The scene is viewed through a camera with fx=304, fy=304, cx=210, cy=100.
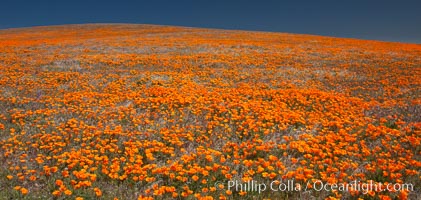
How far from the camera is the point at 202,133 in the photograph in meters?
8.72

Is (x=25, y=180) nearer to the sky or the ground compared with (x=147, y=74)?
nearer to the ground

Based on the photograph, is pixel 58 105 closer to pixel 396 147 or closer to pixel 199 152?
pixel 199 152

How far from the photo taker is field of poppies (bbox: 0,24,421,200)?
6078mm

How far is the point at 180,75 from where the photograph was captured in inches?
642

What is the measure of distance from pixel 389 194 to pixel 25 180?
721cm

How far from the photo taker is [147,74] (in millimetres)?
16359

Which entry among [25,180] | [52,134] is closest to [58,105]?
[52,134]

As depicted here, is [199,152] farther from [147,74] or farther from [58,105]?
[147,74]

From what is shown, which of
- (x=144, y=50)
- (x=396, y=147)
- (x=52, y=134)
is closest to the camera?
(x=396, y=147)

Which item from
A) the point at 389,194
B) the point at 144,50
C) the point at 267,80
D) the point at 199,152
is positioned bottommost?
the point at 389,194

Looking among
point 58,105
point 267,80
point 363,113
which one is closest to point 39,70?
point 58,105

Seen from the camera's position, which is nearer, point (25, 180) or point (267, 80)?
point (25, 180)

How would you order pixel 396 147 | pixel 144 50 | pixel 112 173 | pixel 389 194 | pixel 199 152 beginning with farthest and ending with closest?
pixel 144 50 → pixel 396 147 → pixel 199 152 → pixel 112 173 → pixel 389 194

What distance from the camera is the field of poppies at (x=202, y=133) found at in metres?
6.08
